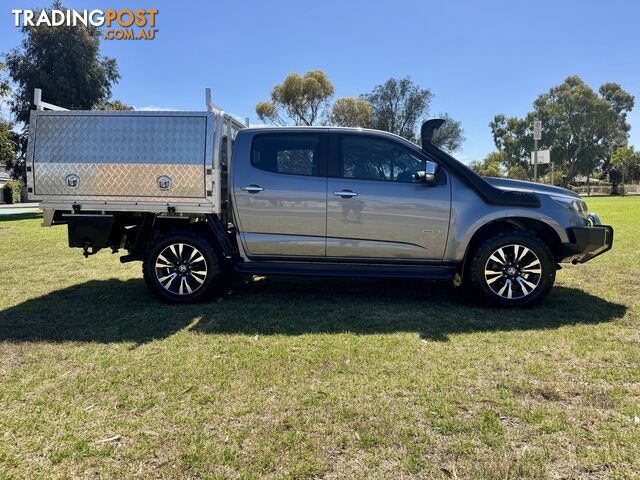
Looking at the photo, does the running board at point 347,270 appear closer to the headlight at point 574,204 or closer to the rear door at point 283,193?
the rear door at point 283,193

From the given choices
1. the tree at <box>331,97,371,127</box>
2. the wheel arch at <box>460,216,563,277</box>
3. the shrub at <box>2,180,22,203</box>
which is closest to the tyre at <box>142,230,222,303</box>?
the wheel arch at <box>460,216,563,277</box>

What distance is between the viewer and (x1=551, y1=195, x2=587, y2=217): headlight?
17.0 feet

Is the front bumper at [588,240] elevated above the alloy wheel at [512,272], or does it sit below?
above

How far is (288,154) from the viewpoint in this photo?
5.32m

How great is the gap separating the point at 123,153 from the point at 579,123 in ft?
230

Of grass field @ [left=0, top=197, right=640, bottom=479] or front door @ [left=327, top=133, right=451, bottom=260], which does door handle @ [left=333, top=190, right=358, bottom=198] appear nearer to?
front door @ [left=327, top=133, right=451, bottom=260]

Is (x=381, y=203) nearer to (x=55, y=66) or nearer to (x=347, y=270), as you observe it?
(x=347, y=270)

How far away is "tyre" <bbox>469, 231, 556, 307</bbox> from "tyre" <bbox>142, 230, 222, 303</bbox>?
2.92 metres

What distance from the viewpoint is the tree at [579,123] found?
62250 millimetres

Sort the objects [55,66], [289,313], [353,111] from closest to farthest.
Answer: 1. [289,313]
2. [55,66]
3. [353,111]

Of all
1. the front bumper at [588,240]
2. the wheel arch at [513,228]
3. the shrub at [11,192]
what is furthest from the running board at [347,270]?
the shrub at [11,192]

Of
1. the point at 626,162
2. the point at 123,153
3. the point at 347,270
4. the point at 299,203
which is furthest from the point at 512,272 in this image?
the point at 626,162

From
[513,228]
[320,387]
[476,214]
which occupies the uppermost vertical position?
[476,214]

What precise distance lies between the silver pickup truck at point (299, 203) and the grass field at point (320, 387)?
45 cm
